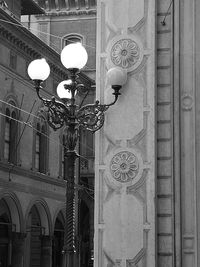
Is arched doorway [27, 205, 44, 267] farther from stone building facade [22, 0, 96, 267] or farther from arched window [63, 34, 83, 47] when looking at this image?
arched window [63, 34, 83, 47]

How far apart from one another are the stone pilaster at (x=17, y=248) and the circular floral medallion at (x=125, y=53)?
1711 cm

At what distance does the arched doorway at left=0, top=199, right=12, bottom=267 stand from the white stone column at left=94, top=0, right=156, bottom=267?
16419mm

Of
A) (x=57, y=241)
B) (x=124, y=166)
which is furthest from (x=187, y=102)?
(x=57, y=241)

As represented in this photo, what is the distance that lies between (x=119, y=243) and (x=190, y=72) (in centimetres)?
258

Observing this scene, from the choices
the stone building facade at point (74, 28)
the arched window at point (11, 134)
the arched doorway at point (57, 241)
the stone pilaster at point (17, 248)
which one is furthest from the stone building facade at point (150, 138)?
the stone building facade at point (74, 28)

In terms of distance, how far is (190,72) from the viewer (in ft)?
31.3

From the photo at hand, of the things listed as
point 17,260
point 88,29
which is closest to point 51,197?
point 17,260

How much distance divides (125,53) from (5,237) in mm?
17361

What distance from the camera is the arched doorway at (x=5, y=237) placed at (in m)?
25.5

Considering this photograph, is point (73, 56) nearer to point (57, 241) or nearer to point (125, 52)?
point (125, 52)

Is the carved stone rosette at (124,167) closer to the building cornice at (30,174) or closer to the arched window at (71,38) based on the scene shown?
the building cornice at (30,174)

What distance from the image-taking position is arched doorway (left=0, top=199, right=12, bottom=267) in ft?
83.8

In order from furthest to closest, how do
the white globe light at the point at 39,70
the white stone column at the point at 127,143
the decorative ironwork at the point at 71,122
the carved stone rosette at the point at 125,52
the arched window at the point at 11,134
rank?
the arched window at the point at 11,134
the carved stone rosette at the point at 125,52
the white stone column at the point at 127,143
the white globe light at the point at 39,70
the decorative ironwork at the point at 71,122

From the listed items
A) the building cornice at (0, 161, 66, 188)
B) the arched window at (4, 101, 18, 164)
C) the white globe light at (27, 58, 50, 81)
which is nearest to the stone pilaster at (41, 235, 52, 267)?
the building cornice at (0, 161, 66, 188)
